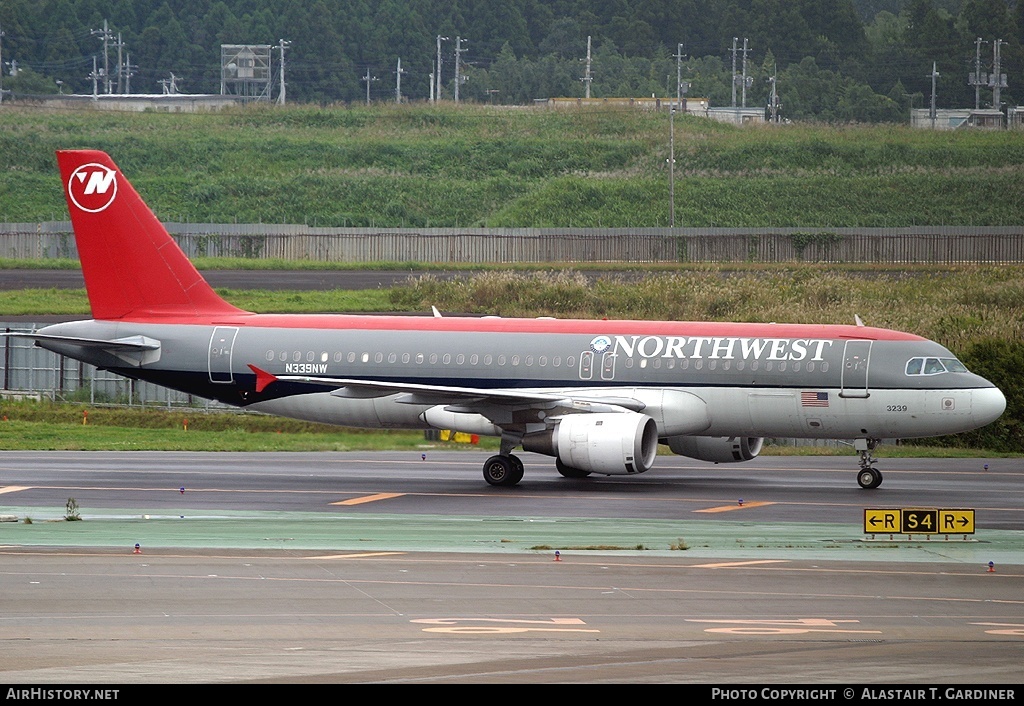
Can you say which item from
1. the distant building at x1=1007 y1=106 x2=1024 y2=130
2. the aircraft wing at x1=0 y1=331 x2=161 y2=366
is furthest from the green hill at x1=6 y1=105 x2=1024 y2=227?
the aircraft wing at x1=0 y1=331 x2=161 y2=366

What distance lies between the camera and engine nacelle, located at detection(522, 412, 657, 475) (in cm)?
3319

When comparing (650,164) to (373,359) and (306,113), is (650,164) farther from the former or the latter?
(373,359)

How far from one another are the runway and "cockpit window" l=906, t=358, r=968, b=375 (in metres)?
2.71

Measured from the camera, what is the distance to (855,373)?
3484cm

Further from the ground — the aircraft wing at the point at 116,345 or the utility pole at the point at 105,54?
the utility pole at the point at 105,54

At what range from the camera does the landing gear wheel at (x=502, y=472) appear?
35.2 metres

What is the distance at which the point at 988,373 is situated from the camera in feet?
150

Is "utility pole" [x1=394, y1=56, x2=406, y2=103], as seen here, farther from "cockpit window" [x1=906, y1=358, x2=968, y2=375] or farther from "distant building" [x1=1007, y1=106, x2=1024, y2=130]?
"cockpit window" [x1=906, y1=358, x2=968, y2=375]

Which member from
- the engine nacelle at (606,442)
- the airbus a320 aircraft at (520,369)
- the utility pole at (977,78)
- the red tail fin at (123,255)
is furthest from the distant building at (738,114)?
the engine nacelle at (606,442)

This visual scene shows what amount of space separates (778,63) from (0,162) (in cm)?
10033

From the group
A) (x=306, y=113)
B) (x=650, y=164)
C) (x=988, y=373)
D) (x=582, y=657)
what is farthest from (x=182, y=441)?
(x=306, y=113)

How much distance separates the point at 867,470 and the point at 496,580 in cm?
1510

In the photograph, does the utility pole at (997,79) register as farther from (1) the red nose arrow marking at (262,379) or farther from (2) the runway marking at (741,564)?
(2) the runway marking at (741,564)

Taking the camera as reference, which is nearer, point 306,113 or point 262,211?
point 262,211
